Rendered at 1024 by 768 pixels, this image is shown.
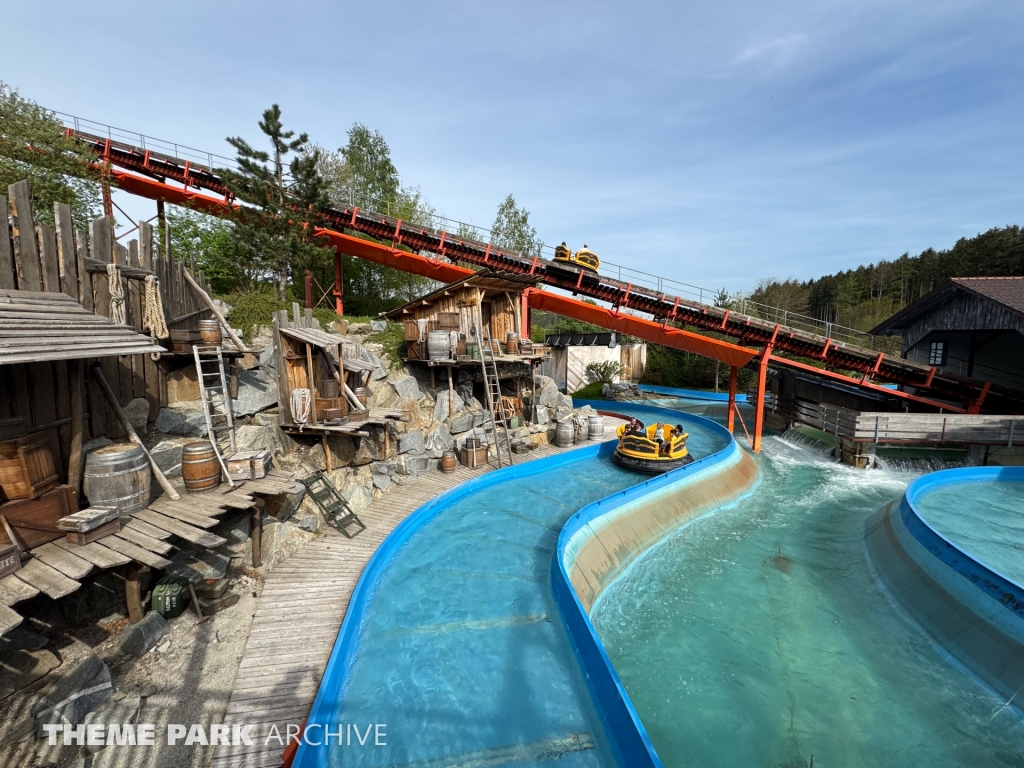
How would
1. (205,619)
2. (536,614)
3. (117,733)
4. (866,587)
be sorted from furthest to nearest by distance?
(866,587), (536,614), (205,619), (117,733)

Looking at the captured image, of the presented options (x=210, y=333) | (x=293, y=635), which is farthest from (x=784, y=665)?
(x=210, y=333)

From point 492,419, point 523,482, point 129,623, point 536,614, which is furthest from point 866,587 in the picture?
point 129,623

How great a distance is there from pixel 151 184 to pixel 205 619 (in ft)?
72.0

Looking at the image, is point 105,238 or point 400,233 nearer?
point 105,238

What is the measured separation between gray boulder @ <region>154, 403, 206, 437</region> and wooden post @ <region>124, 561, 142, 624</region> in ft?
12.2

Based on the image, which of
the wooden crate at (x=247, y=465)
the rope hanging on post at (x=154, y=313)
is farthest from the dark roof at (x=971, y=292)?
the rope hanging on post at (x=154, y=313)

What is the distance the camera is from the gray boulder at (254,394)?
1083 cm

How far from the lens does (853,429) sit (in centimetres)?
1712

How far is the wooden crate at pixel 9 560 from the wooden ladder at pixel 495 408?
36.3 ft

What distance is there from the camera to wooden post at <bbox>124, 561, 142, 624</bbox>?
6.23m

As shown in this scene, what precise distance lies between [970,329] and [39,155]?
3680cm

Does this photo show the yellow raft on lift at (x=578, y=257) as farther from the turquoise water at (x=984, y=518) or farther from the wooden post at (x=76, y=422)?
the wooden post at (x=76, y=422)

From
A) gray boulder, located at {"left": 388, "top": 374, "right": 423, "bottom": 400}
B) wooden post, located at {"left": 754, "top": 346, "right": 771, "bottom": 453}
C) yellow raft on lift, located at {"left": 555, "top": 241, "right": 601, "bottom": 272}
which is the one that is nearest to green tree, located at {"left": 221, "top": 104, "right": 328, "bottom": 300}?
gray boulder, located at {"left": 388, "top": 374, "right": 423, "bottom": 400}

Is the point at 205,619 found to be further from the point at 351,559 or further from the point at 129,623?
the point at 351,559
